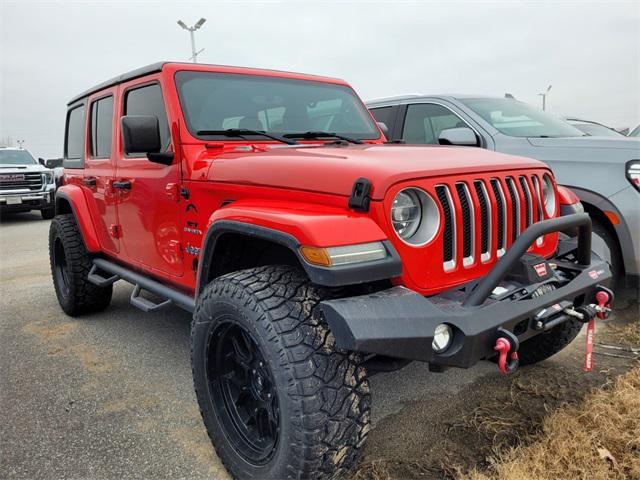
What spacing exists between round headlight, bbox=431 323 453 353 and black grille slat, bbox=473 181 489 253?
0.52 meters

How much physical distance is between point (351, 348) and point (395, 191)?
64 centimetres

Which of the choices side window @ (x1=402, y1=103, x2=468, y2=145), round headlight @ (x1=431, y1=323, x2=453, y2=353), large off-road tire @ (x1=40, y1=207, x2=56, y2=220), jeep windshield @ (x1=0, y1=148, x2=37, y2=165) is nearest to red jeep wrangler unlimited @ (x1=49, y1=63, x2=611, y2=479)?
round headlight @ (x1=431, y1=323, x2=453, y2=353)

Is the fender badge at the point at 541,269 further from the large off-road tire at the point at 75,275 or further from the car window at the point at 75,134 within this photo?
the car window at the point at 75,134

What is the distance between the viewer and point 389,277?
71.7 inches

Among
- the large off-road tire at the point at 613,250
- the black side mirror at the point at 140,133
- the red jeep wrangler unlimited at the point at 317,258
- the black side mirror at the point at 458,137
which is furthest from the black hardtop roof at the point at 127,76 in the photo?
the large off-road tire at the point at 613,250

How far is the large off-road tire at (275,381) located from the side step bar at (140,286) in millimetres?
549

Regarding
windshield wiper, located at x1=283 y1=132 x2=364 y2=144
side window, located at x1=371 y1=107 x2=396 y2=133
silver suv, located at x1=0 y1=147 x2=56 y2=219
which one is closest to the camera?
windshield wiper, located at x1=283 y1=132 x2=364 y2=144

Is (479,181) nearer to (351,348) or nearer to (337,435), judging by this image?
(351,348)

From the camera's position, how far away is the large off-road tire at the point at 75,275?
416 centimetres

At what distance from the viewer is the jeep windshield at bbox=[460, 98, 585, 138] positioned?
4.53 metres

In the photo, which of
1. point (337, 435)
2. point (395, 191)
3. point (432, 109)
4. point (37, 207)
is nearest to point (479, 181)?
point (395, 191)

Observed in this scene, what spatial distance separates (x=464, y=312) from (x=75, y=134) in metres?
4.18

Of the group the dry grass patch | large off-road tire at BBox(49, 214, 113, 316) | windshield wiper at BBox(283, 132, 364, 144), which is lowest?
the dry grass patch

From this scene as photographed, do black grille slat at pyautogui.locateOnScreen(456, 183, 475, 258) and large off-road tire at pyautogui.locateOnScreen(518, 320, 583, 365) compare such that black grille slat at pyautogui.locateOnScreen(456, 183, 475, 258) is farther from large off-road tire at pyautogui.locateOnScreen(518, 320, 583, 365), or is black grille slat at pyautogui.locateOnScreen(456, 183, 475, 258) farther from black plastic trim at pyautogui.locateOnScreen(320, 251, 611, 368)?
large off-road tire at pyautogui.locateOnScreen(518, 320, 583, 365)
